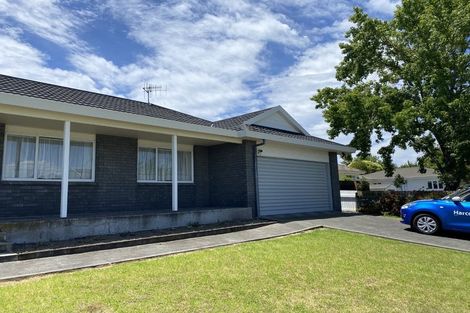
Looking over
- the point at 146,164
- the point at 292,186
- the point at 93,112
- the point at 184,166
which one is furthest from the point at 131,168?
the point at 292,186

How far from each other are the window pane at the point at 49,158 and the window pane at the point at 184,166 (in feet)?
14.9

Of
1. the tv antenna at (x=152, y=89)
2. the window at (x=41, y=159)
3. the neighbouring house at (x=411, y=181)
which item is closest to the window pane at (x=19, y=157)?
the window at (x=41, y=159)

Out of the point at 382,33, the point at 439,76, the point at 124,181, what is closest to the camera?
the point at 124,181

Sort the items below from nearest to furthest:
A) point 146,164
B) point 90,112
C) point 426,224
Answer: point 90,112
point 426,224
point 146,164

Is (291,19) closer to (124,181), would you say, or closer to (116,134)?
(116,134)

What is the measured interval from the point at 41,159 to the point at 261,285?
27.0 feet

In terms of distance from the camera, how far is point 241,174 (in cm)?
1304

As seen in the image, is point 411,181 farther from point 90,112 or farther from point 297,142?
point 90,112

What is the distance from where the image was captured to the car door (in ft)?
32.0

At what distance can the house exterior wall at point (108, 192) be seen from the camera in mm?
9656

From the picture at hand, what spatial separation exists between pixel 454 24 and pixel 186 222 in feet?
50.3

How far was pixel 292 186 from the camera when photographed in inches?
601

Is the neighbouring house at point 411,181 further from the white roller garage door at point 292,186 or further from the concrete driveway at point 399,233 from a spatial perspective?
the concrete driveway at point 399,233

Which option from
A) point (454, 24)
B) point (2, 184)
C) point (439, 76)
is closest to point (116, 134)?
point (2, 184)
